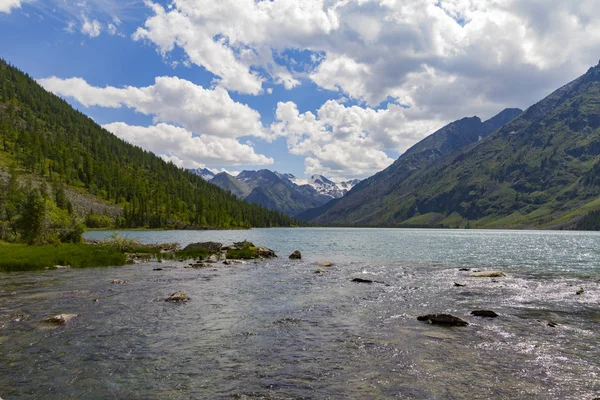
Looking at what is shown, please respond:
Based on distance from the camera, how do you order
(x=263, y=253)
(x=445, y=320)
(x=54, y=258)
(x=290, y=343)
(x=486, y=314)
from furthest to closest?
1. (x=263, y=253)
2. (x=54, y=258)
3. (x=486, y=314)
4. (x=445, y=320)
5. (x=290, y=343)

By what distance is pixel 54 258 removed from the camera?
50.1 m

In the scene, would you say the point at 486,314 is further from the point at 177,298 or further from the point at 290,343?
the point at 177,298

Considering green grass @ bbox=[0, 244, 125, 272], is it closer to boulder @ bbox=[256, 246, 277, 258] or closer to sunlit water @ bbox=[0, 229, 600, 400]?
sunlit water @ bbox=[0, 229, 600, 400]

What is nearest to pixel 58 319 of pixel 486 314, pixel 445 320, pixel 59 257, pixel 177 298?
pixel 177 298

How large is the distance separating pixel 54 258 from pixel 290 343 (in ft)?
146

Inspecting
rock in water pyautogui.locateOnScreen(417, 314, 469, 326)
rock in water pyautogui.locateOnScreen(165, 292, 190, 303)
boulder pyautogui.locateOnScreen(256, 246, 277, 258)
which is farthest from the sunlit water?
boulder pyautogui.locateOnScreen(256, 246, 277, 258)

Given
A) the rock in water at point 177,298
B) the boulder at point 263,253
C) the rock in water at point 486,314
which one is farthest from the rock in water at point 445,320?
the boulder at point 263,253

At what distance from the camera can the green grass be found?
4544 cm

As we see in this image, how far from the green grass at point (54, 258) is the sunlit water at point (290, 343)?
26.8 feet

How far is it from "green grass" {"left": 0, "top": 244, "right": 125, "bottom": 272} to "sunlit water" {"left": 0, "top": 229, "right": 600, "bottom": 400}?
8.15 m

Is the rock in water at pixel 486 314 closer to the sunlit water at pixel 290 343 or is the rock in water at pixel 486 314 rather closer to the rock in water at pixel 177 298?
the sunlit water at pixel 290 343

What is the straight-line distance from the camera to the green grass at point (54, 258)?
45.4 meters

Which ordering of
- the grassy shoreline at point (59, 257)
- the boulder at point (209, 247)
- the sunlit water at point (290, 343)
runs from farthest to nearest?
the boulder at point (209, 247), the grassy shoreline at point (59, 257), the sunlit water at point (290, 343)

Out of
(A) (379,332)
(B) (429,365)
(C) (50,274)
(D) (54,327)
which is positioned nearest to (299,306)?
(A) (379,332)
